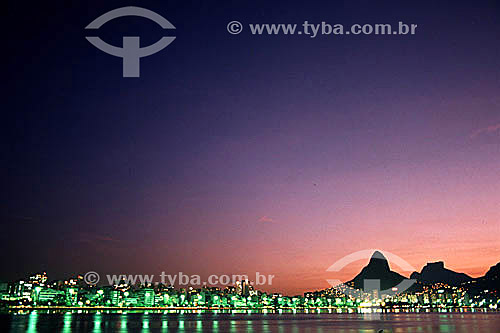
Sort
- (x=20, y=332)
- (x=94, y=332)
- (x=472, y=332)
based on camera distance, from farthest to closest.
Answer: (x=472, y=332) → (x=94, y=332) → (x=20, y=332)

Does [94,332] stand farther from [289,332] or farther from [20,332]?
[289,332]

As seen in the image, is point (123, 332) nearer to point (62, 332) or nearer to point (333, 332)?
point (62, 332)

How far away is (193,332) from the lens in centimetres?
7856

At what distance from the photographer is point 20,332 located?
68.1m

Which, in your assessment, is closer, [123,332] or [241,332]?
[123,332]

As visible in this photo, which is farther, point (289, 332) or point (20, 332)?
point (289, 332)

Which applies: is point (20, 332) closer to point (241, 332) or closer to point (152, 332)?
point (152, 332)

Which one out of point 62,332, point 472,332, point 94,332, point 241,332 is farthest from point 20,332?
point 472,332

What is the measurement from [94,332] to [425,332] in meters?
52.2

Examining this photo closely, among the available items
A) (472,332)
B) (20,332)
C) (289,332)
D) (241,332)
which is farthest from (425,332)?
(20,332)

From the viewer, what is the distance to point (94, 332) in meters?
73.4

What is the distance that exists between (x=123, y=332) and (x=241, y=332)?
18667 millimetres

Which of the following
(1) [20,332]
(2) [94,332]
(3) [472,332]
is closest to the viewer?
(1) [20,332]

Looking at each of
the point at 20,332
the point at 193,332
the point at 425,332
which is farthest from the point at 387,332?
the point at 20,332
